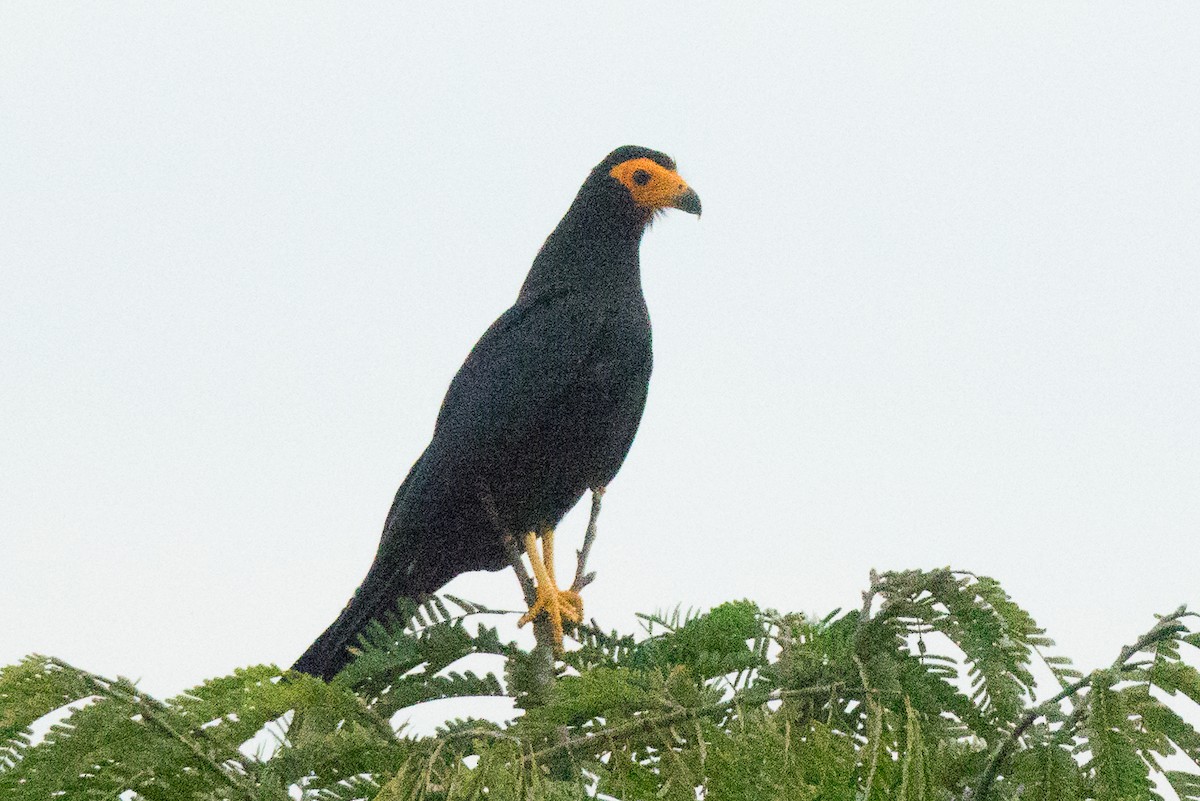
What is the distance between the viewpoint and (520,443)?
14.1 ft

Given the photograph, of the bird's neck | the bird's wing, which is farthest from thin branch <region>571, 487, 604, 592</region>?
the bird's neck

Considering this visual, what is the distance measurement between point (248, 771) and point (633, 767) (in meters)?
0.82

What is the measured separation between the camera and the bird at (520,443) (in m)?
4.31

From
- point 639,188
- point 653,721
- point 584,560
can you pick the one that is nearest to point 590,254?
point 639,188

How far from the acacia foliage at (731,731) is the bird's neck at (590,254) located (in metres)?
1.99

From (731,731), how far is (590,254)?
2.67m

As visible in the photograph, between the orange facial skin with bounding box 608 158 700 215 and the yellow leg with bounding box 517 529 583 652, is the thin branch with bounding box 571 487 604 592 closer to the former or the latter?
the yellow leg with bounding box 517 529 583 652

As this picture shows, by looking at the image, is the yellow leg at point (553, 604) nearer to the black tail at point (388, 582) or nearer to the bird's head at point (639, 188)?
the black tail at point (388, 582)

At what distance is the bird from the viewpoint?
4.31 m

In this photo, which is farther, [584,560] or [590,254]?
[590,254]

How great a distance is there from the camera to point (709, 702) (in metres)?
2.42

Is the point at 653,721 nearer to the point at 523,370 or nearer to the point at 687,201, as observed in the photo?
the point at 523,370

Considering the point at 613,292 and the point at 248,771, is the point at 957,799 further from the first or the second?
the point at 613,292

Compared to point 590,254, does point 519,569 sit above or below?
below
